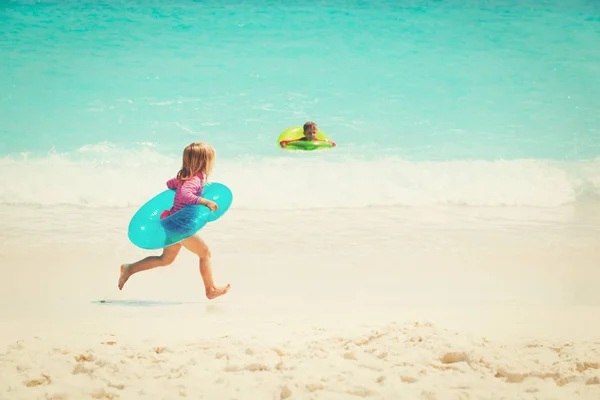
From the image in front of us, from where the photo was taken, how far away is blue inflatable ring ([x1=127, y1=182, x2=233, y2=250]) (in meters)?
2.82

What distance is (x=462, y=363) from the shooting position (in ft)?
7.25

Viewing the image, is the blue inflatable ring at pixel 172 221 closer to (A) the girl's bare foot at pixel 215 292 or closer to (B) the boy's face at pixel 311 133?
(A) the girl's bare foot at pixel 215 292

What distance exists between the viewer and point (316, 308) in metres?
3.04

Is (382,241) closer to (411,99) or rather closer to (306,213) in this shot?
(306,213)

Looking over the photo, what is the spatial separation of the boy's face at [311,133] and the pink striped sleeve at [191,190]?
1.13 meters

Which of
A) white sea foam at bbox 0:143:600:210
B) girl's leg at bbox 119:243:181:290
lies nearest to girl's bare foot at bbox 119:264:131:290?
girl's leg at bbox 119:243:181:290

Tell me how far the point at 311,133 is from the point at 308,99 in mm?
814

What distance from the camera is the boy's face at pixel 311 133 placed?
151 inches

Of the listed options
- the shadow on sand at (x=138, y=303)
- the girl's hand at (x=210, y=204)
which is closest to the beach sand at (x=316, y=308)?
the shadow on sand at (x=138, y=303)

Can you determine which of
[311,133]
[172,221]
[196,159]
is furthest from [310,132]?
[172,221]

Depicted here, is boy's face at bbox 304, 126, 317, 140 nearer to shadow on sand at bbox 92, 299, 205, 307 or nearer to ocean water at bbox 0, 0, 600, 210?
ocean water at bbox 0, 0, 600, 210

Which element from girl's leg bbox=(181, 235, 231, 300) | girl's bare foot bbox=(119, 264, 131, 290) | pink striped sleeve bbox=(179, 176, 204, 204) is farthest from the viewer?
girl's bare foot bbox=(119, 264, 131, 290)

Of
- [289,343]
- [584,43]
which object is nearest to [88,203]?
[289,343]

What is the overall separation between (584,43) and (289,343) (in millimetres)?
3145
